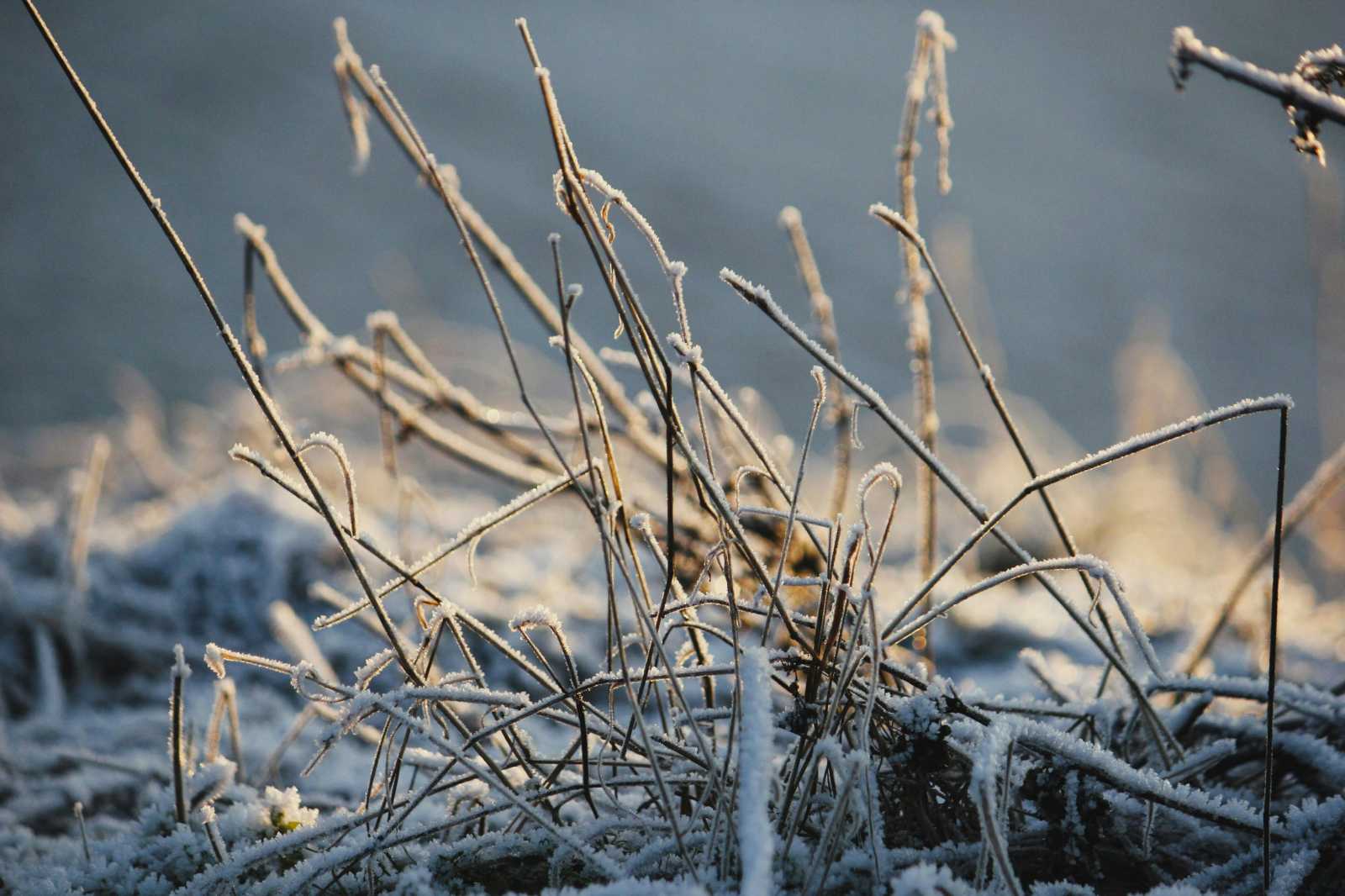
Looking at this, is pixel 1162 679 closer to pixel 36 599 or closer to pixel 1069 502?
pixel 36 599

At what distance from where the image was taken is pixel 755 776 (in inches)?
20.0

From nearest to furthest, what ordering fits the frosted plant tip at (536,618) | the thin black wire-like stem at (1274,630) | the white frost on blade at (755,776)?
the white frost on blade at (755,776) → the thin black wire-like stem at (1274,630) → the frosted plant tip at (536,618)

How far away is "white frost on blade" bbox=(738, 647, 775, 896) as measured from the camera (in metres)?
0.47

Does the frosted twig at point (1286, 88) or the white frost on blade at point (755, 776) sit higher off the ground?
the frosted twig at point (1286, 88)

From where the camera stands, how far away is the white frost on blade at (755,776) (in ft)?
1.53

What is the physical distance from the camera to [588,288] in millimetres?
5551

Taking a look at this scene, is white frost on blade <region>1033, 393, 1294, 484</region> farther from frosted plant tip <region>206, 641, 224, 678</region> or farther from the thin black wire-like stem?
frosted plant tip <region>206, 641, 224, 678</region>

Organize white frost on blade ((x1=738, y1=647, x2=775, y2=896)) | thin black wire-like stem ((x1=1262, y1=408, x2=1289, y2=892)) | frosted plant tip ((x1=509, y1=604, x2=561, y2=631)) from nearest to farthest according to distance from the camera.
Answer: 1. white frost on blade ((x1=738, y1=647, x2=775, y2=896))
2. thin black wire-like stem ((x1=1262, y1=408, x2=1289, y2=892))
3. frosted plant tip ((x1=509, y1=604, x2=561, y2=631))

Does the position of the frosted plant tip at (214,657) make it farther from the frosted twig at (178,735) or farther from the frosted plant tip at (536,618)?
the frosted plant tip at (536,618)

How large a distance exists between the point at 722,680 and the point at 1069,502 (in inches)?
58.7

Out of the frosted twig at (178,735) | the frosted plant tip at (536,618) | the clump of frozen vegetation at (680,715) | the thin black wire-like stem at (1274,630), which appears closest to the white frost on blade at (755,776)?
the clump of frozen vegetation at (680,715)

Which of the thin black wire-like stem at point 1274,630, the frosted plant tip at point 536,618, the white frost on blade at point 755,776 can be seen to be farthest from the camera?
the frosted plant tip at point 536,618

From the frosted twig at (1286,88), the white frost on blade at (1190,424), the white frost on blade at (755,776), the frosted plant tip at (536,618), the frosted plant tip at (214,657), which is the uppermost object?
the frosted twig at (1286,88)

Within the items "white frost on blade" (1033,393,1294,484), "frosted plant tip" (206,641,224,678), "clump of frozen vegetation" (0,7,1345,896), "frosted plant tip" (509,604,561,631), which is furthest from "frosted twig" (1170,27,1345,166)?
"frosted plant tip" (206,641,224,678)
